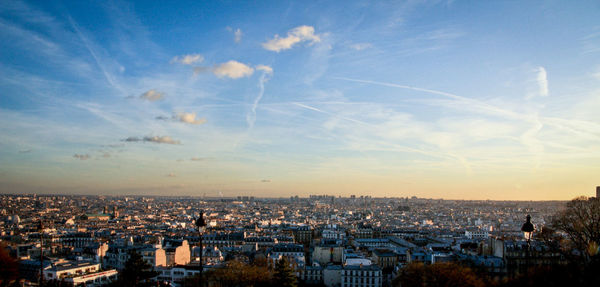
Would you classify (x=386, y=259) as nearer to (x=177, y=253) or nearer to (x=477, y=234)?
(x=177, y=253)

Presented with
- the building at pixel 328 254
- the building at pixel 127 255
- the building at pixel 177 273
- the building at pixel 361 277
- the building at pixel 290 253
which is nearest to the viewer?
the building at pixel 361 277

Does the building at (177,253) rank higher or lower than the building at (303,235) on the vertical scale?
higher

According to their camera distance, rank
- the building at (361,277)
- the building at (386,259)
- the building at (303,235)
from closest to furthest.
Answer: the building at (361,277) < the building at (386,259) < the building at (303,235)

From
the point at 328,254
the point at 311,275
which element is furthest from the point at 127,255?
the point at 328,254

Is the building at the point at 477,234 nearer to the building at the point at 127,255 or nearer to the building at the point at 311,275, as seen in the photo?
the building at the point at 311,275

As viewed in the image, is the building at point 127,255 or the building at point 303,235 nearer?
the building at point 127,255

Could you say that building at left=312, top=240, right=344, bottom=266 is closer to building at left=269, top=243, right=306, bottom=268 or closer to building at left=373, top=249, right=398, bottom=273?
building at left=269, top=243, right=306, bottom=268

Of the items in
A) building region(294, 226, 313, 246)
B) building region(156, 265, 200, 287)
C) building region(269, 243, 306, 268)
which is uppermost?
building region(269, 243, 306, 268)

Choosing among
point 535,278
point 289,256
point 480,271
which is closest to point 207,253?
point 289,256

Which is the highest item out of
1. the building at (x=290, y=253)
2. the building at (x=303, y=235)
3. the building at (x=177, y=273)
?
the building at (x=290, y=253)

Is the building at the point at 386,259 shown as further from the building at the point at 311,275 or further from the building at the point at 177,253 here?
the building at the point at 177,253

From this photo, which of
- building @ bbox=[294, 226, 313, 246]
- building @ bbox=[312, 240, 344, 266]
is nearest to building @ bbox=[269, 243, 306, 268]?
building @ bbox=[312, 240, 344, 266]

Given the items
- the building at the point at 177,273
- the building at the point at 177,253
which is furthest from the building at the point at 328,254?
the building at the point at 177,273
